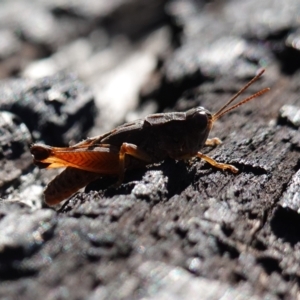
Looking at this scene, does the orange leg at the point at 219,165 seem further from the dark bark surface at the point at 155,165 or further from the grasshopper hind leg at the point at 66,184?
the grasshopper hind leg at the point at 66,184

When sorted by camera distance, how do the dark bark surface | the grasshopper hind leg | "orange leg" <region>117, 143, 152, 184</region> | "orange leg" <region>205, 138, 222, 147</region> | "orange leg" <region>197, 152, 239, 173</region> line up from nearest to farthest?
the dark bark surface < "orange leg" <region>197, 152, 239, 173</region> < the grasshopper hind leg < "orange leg" <region>117, 143, 152, 184</region> < "orange leg" <region>205, 138, 222, 147</region>

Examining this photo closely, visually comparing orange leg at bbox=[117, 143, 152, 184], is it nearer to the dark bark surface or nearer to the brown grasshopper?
the brown grasshopper

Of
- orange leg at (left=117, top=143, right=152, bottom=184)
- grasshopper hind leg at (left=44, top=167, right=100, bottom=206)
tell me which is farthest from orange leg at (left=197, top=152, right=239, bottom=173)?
grasshopper hind leg at (left=44, top=167, right=100, bottom=206)

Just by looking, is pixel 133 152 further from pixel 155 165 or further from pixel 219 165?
pixel 219 165

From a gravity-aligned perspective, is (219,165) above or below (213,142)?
above

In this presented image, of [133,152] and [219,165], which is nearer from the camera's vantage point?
[219,165]

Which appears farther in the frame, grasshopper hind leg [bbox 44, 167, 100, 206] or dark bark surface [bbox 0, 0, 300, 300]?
grasshopper hind leg [bbox 44, 167, 100, 206]

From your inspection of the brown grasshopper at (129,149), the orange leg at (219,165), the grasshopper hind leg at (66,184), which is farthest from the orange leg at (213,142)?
the grasshopper hind leg at (66,184)

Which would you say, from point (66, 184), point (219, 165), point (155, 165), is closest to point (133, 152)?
point (155, 165)
